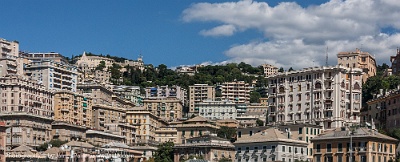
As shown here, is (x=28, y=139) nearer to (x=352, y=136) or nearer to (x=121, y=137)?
(x=121, y=137)

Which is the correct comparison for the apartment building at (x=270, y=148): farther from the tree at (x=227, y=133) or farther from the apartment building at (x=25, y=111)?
the apartment building at (x=25, y=111)

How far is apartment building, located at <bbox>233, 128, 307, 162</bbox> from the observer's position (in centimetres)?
12406

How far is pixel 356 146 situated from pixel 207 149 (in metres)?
44.3

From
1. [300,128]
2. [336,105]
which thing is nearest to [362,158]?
[300,128]

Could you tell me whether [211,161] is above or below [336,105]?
below

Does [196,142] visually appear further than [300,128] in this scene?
Yes

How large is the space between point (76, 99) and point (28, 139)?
27200 mm

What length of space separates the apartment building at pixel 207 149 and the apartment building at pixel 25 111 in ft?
111

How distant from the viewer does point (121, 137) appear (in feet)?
618

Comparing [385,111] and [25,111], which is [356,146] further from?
[25,111]

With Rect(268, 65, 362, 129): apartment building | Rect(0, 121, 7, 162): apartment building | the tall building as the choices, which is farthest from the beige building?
Rect(268, 65, 362, 129): apartment building

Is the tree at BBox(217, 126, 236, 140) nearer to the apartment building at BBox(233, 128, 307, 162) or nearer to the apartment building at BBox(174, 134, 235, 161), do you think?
the apartment building at BBox(174, 134, 235, 161)

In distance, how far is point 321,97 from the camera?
150500 millimetres

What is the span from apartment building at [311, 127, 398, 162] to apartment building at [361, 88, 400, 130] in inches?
832
